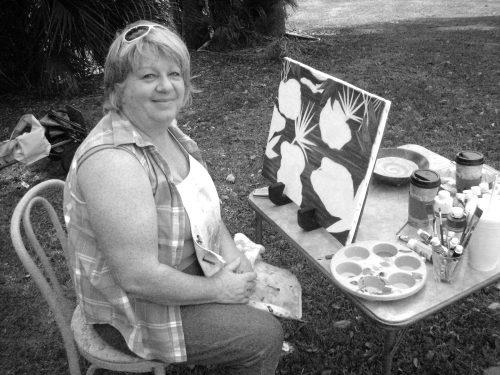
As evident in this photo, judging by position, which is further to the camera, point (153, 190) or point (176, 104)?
point (176, 104)

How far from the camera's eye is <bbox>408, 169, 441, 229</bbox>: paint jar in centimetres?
163

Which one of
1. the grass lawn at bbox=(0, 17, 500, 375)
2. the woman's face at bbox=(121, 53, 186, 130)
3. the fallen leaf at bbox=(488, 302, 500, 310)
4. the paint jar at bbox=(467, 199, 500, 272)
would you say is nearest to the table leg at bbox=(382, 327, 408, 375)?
the paint jar at bbox=(467, 199, 500, 272)

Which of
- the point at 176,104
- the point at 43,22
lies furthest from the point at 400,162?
the point at 43,22

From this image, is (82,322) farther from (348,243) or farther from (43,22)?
(43,22)

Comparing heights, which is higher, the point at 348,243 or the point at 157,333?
the point at 348,243

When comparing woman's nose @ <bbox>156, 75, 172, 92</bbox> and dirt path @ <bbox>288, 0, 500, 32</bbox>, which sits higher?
woman's nose @ <bbox>156, 75, 172, 92</bbox>

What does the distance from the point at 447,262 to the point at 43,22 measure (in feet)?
18.7

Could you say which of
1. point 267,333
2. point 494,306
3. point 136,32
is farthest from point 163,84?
point 494,306

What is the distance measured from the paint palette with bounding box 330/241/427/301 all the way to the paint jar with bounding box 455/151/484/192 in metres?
0.45

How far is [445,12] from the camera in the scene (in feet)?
34.3

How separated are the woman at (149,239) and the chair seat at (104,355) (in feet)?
0.15

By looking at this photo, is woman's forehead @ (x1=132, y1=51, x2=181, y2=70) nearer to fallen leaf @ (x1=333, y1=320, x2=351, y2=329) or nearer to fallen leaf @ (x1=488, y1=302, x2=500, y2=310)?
fallen leaf @ (x1=333, y1=320, x2=351, y2=329)

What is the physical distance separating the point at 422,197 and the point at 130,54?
112cm

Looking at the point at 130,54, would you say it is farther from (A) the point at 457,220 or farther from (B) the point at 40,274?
(A) the point at 457,220
